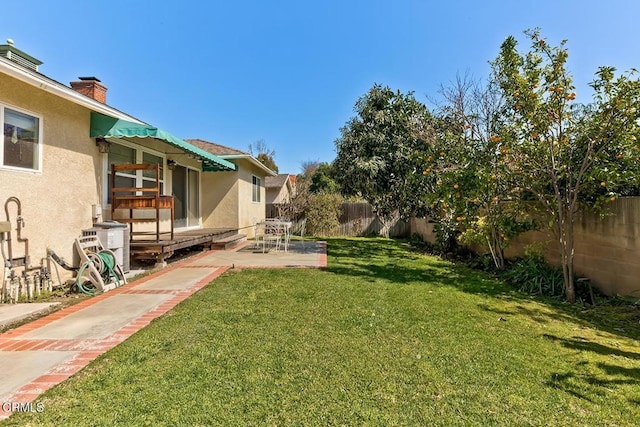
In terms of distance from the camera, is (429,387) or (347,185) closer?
(429,387)

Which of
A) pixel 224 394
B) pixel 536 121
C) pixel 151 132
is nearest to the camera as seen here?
pixel 224 394

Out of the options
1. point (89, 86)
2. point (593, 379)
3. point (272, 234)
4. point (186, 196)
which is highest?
point (89, 86)

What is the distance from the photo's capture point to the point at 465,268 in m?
9.05

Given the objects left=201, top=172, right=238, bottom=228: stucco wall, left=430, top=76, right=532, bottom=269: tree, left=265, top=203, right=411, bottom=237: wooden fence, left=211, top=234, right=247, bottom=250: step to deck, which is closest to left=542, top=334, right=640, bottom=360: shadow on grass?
left=430, top=76, right=532, bottom=269: tree

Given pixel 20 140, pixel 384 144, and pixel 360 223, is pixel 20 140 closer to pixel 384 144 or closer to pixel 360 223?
pixel 384 144

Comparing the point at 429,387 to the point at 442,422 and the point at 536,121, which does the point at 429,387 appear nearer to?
the point at 442,422

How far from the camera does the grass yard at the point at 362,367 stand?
2.47 m

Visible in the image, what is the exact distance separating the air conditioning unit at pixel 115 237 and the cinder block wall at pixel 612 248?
29.9 feet

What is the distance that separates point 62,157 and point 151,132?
1.64 m

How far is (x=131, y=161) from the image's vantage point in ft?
28.9

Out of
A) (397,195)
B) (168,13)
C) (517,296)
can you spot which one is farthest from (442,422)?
(168,13)

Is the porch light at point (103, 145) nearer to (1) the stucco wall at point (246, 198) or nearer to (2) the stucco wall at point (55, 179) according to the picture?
(2) the stucco wall at point (55, 179)

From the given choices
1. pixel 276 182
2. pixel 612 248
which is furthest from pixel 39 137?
pixel 276 182

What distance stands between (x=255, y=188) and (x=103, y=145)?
1025 centimetres
